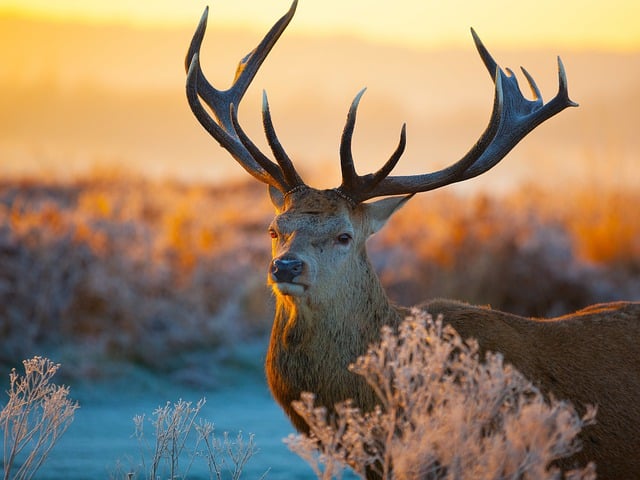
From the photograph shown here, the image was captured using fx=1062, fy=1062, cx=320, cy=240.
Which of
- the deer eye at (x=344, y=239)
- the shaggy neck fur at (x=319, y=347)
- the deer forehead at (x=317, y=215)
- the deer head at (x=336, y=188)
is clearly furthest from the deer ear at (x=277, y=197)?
the shaggy neck fur at (x=319, y=347)

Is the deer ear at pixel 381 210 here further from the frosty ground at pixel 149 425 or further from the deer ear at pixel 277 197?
the frosty ground at pixel 149 425

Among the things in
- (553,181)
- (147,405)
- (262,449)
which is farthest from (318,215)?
(553,181)

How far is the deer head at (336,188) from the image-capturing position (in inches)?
243

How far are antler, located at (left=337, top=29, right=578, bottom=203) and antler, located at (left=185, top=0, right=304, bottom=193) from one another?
1.34ft

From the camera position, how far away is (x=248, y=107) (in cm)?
6044

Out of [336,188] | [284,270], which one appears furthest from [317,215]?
[284,270]

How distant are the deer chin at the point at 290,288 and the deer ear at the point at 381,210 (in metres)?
0.94

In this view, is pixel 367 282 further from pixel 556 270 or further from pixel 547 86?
pixel 547 86

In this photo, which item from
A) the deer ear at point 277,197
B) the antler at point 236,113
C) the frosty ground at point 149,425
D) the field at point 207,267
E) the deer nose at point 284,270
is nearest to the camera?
the deer nose at point 284,270

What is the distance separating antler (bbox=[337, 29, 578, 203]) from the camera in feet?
21.2

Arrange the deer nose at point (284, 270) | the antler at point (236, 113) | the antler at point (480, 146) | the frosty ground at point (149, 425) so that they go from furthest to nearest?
the frosty ground at point (149, 425) → the antler at point (236, 113) → the antler at point (480, 146) → the deer nose at point (284, 270)

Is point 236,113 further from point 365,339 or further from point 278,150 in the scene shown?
point 365,339

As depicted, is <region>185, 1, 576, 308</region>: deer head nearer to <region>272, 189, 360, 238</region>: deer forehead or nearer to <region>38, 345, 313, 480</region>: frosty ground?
<region>272, 189, 360, 238</region>: deer forehead

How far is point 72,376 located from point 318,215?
4.85 m
